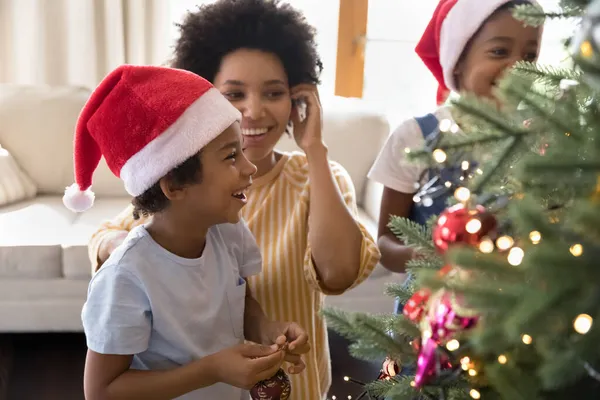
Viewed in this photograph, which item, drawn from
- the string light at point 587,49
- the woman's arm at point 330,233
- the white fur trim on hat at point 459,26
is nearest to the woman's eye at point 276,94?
the woman's arm at point 330,233

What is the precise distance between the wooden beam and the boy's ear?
102 inches

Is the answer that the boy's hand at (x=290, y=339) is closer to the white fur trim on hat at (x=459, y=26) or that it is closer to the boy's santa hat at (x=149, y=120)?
the boy's santa hat at (x=149, y=120)

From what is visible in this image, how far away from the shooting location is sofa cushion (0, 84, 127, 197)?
8.44 feet

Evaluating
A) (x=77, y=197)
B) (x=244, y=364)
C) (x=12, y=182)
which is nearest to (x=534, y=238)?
(x=244, y=364)

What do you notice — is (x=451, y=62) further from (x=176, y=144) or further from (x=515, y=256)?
(x=515, y=256)

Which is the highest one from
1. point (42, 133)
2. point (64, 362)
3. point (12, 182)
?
point (42, 133)

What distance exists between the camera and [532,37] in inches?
42.8

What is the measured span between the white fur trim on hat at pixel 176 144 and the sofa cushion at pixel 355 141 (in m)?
1.68

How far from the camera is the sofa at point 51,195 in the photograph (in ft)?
6.81

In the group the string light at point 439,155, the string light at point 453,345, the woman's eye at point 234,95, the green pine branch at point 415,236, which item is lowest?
the string light at point 453,345

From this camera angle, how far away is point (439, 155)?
593 millimetres

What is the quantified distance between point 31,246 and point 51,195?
66 cm

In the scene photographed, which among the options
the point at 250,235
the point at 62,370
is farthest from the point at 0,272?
the point at 250,235

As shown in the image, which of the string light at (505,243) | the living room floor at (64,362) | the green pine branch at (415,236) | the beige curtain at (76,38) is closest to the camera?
the string light at (505,243)
